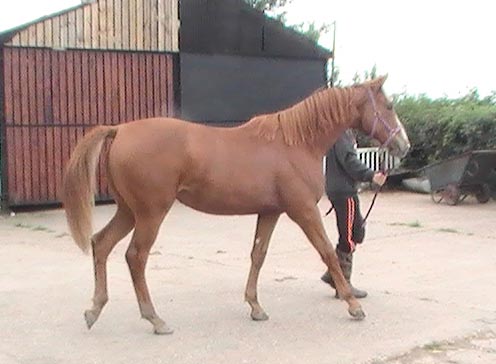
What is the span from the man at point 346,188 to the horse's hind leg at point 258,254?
2.53ft

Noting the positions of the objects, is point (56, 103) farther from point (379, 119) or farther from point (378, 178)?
point (379, 119)

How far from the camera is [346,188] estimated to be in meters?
7.44

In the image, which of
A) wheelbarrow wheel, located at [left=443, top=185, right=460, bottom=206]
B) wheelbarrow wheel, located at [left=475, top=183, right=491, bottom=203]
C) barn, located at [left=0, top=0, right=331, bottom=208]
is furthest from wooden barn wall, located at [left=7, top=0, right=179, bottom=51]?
wheelbarrow wheel, located at [left=475, top=183, right=491, bottom=203]

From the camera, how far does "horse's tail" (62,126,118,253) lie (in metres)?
6.35

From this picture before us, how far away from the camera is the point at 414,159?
19453 mm

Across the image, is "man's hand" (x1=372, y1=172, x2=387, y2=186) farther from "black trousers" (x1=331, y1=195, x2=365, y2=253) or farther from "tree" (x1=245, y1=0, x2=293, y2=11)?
"tree" (x1=245, y1=0, x2=293, y2=11)

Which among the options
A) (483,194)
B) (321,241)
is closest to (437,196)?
(483,194)

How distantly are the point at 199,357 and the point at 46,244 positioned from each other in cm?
602

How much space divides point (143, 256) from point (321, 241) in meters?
1.41

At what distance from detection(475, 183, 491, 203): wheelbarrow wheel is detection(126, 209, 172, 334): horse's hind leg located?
35.4 feet

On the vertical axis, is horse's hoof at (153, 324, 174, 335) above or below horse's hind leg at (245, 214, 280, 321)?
below

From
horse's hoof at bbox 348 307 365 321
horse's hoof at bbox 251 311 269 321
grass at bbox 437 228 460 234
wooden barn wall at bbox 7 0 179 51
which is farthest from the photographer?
wooden barn wall at bbox 7 0 179 51

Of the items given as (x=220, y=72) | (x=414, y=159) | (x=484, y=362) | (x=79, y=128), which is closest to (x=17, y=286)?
(x=484, y=362)

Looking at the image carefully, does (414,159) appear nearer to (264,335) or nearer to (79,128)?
(79,128)
